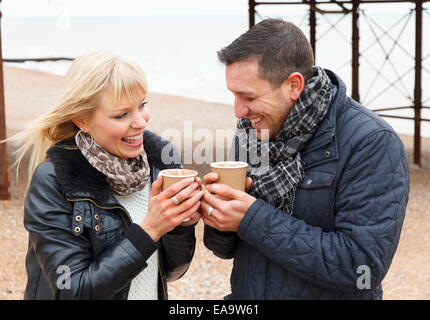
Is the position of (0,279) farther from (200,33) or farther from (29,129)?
(200,33)

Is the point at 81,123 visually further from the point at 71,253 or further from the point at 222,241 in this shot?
the point at 222,241

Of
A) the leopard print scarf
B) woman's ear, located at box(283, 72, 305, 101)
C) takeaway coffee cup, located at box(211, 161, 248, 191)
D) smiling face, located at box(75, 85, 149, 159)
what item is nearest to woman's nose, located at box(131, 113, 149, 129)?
smiling face, located at box(75, 85, 149, 159)

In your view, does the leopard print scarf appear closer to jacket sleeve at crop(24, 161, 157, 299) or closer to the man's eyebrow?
jacket sleeve at crop(24, 161, 157, 299)

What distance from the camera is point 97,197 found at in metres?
2.20

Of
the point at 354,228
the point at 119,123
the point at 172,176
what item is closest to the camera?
the point at 354,228

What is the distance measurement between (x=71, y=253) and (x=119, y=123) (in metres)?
0.55

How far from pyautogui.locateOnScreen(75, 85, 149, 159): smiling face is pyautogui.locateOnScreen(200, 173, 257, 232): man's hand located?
378mm

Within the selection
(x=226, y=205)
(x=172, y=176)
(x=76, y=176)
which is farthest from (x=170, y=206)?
(x=76, y=176)

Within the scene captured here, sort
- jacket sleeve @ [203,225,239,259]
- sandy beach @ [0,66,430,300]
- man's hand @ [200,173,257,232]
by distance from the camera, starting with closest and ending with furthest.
→ man's hand @ [200,173,257,232]
jacket sleeve @ [203,225,239,259]
sandy beach @ [0,66,430,300]

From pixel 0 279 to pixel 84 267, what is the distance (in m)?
4.61

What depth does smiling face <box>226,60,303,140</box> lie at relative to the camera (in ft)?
6.95

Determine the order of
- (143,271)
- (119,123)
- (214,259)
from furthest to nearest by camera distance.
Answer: (214,259) < (143,271) < (119,123)
